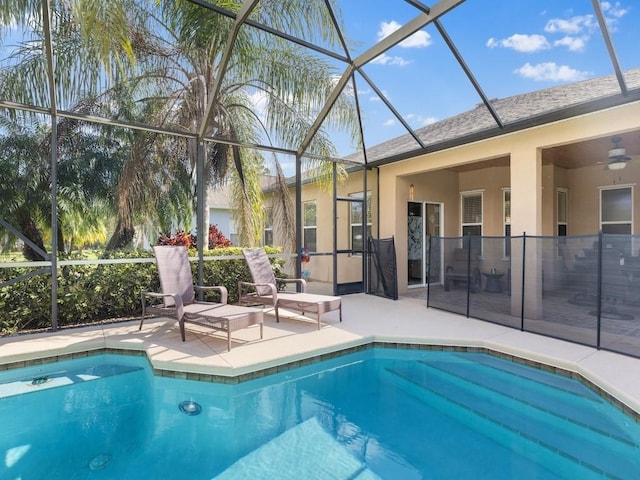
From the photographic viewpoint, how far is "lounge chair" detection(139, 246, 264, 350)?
5.39 m

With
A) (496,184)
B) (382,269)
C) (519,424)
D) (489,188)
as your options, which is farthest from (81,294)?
(496,184)

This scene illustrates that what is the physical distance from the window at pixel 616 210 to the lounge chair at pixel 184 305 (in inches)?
405

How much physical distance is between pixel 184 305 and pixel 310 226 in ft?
26.0

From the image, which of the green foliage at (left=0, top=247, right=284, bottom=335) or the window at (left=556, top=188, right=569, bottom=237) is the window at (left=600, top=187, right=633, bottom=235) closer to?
the window at (left=556, top=188, right=569, bottom=237)

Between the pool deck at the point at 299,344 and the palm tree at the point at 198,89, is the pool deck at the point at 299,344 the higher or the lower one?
the lower one

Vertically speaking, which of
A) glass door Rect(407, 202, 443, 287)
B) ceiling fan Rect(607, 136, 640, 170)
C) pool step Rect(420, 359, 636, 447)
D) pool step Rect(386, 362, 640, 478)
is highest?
ceiling fan Rect(607, 136, 640, 170)

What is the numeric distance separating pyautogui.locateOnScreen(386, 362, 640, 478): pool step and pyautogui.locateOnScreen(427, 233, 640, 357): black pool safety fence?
183 cm

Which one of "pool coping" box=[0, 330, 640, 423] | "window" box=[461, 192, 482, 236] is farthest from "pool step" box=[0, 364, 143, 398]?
"window" box=[461, 192, 482, 236]

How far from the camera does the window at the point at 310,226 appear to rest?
44.9 feet

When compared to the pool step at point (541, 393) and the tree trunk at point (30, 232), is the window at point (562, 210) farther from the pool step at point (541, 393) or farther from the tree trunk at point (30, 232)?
the tree trunk at point (30, 232)

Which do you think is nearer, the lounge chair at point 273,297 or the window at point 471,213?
the lounge chair at point 273,297

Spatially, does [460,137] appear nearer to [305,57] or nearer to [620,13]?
[620,13]

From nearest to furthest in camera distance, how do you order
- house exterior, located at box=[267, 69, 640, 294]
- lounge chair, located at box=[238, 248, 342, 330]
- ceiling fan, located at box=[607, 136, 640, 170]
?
1. lounge chair, located at box=[238, 248, 342, 330]
2. house exterior, located at box=[267, 69, 640, 294]
3. ceiling fan, located at box=[607, 136, 640, 170]

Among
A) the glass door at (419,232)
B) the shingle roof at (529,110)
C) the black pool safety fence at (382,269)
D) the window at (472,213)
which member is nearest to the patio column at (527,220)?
the shingle roof at (529,110)
